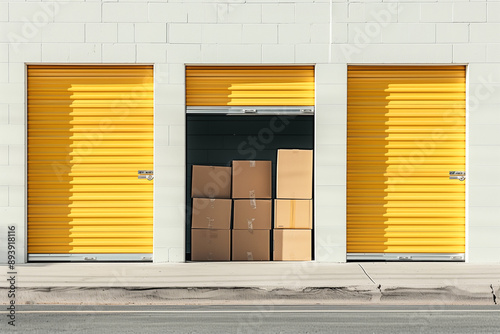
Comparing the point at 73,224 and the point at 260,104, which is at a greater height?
the point at 260,104

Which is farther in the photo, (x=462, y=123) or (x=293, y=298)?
(x=462, y=123)

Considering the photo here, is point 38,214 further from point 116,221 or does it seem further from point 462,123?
point 462,123

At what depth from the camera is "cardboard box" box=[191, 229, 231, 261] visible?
485 inches

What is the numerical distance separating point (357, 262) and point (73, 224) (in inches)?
172

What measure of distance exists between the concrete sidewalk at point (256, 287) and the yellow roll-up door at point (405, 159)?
1.42 meters

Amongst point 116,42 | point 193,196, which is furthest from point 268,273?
point 116,42

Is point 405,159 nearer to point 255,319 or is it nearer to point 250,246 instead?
point 250,246

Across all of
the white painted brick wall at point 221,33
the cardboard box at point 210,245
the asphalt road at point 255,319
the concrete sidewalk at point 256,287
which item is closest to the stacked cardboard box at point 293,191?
the cardboard box at point 210,245

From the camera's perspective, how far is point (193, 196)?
1232cm

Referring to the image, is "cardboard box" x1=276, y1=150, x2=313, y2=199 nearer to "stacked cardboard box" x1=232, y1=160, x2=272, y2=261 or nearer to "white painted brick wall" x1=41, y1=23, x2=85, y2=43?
"stacked cardboard box" x1=232, y1=160, x2=272, y2=261

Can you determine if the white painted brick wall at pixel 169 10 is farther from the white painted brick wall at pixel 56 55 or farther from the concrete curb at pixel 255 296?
the concrete curb at pixel 255 296

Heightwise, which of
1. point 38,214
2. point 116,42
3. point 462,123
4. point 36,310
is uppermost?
point 116,42

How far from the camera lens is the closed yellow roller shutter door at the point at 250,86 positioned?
12.2 meters

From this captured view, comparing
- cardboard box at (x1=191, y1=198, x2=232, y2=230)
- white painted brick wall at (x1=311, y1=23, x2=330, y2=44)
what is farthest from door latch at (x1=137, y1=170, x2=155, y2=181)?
white painted brick wall at (x1=311, y1=23, x2=330, y2=44)
